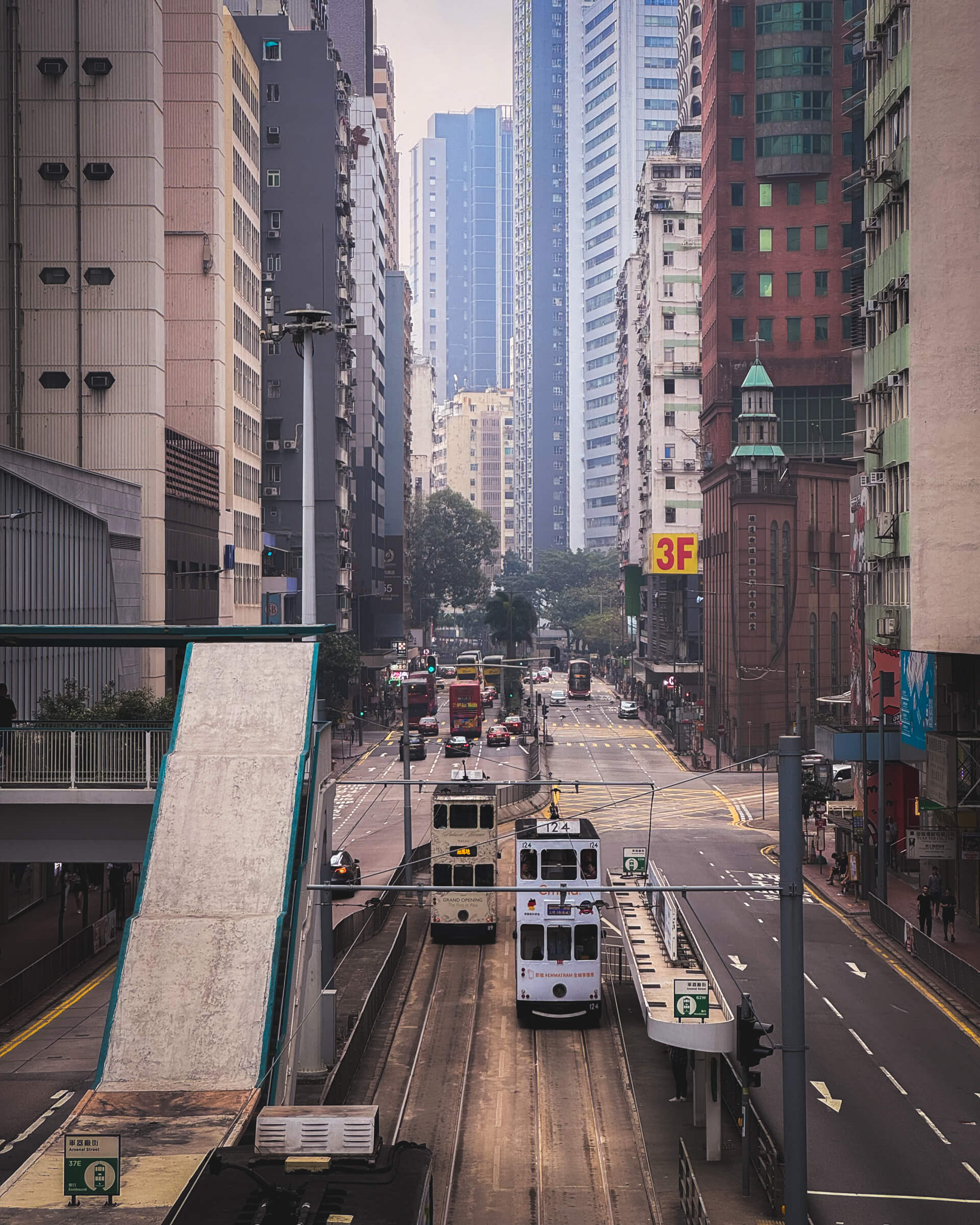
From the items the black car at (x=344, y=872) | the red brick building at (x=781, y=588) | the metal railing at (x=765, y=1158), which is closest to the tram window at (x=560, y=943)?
the metal railing at (x=765, y=1158)

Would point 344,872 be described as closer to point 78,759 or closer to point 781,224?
point 78,759

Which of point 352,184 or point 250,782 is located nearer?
point 250,782

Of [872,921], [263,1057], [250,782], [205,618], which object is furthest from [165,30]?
[263,1057]

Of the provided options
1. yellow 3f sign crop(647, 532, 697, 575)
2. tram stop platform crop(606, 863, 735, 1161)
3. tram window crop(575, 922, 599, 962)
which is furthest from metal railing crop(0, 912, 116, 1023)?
yellow 3f sign crop(647, 532, 697, 575)

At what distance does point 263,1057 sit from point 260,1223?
282 inches

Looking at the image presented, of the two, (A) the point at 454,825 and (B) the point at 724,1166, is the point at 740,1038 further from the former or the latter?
(A) the point at 454,825

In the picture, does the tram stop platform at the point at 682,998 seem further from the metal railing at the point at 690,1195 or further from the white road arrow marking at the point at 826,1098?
the white road arrow marking at the point at 826,1098

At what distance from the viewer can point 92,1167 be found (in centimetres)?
1520

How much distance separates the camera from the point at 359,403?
143 m

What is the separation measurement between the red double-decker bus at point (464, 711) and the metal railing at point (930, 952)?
2258 inches

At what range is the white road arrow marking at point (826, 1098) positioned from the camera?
27328mm

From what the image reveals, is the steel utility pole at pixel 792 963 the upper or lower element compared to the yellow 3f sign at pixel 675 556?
lower

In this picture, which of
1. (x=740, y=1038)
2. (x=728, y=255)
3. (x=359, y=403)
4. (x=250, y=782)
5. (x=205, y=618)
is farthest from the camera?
(x=359, y=403)

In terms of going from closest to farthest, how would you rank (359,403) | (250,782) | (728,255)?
1. (250,782)
2. (728,255)
3. (359,403)
